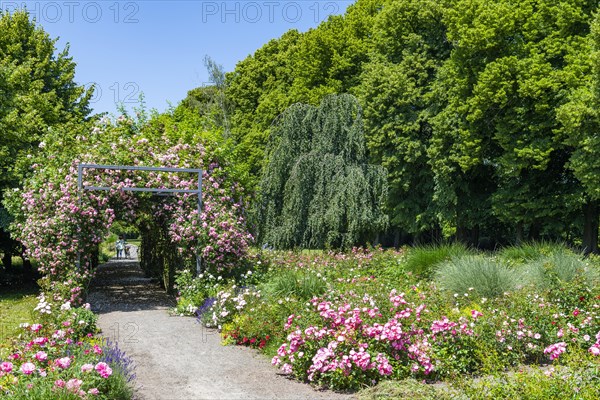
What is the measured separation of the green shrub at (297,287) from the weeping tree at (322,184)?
688cm

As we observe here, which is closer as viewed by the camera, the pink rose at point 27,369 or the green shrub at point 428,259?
the pink rose at point 27,369

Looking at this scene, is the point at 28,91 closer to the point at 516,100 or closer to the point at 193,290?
the point at 193,290

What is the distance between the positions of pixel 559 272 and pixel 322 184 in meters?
8.80

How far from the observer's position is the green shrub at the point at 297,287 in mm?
9266

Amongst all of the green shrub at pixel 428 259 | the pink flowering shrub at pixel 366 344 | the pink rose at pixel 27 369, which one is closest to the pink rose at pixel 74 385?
the pink rose at pixel 27 369

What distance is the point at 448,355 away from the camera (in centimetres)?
661

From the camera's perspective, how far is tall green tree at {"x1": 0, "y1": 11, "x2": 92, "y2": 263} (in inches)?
603

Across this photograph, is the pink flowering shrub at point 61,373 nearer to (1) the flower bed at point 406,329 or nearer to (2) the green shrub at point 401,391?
(1) the flower bed at point 406,329

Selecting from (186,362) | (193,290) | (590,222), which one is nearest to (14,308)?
(193,290)

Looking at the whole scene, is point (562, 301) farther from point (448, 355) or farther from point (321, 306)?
point (321, 306)

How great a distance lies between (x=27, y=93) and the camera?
1828 centimetres

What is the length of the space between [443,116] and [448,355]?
52.7ft

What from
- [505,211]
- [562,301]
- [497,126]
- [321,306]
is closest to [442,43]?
[497,126]

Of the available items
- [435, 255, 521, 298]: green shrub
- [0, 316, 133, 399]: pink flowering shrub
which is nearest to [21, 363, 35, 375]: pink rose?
[0, 316, 133, 399]: pink flowering shrub
